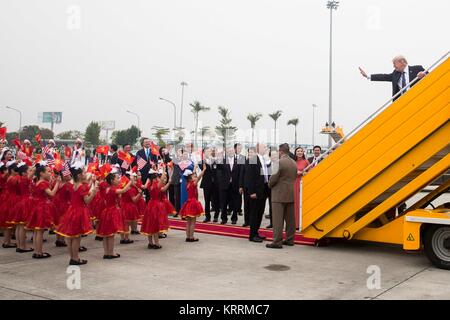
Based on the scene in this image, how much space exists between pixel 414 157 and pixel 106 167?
5041 mm

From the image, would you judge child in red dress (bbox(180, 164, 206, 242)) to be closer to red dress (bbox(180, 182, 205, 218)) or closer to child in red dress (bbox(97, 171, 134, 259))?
red dress (bbox(180, 182, 205, 218))

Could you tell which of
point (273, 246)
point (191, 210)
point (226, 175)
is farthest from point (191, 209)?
point (226, 175)

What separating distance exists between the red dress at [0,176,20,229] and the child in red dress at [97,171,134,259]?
6.01ft

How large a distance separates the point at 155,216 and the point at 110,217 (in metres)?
0.97

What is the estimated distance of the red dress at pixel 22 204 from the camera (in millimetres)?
7719

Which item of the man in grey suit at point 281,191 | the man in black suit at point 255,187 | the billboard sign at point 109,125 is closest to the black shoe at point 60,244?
the man in black suit at point 255,187

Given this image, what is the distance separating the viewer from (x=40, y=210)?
7.33 metres

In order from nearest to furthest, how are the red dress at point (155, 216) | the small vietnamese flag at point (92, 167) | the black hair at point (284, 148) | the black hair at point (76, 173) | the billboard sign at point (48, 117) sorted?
the black hair at point (76, 173) < the small vietnamese flag at point (92, 167) < the red dress at point (155, 216) < the black hair at point (284, 148) < the billboard sign at point (48, 117)

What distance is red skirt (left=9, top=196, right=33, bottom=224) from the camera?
7.69 meters

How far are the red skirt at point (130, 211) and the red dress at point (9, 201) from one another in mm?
1944

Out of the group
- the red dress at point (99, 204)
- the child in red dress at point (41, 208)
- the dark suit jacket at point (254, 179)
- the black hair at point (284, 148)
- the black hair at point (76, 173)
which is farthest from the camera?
the dark suit jacket at point (254, 179)

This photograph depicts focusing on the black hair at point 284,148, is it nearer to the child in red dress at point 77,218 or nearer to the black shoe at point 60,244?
the child in red dress at point 77,218
